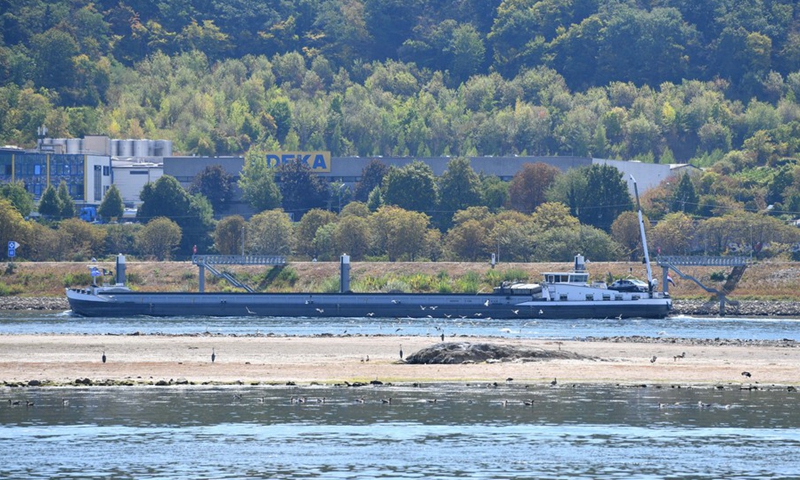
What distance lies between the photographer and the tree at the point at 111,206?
631ft

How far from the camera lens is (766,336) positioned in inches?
3617

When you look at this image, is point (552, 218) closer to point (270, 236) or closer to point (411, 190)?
point (411, 190)

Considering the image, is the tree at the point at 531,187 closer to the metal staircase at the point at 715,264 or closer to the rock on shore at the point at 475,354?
the metal staircase at the point at 715,264

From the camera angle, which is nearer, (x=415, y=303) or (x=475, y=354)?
(x=475, y=354)

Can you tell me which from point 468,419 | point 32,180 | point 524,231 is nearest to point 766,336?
point 468,419

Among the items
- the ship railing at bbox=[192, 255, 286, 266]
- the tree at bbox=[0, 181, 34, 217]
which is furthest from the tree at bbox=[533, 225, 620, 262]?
the tree at bbox=[0, 181, 34, 217]

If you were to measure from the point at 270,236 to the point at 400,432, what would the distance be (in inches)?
4937

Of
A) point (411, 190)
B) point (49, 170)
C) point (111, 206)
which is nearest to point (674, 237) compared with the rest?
point (411, 190)

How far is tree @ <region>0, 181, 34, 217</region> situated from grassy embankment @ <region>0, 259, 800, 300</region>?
2599cm

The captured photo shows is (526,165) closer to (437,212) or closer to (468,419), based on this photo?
(437,212)

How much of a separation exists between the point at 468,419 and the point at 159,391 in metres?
13.7

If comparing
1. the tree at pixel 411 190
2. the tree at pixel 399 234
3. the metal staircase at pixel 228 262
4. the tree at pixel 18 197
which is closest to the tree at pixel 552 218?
the tree at pixel 399 234

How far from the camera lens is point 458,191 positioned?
182 metres

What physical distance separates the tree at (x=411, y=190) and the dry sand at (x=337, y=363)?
325 ft
